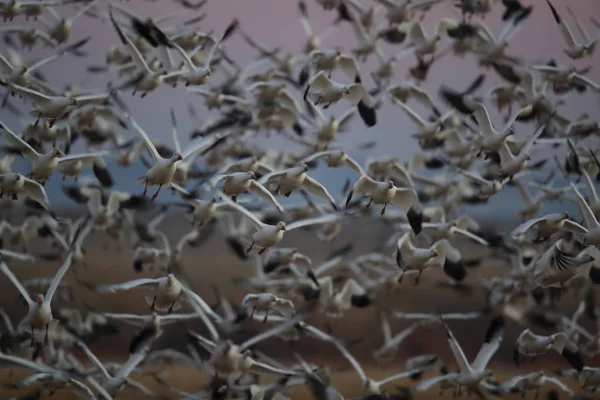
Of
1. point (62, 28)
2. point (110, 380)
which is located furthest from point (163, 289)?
point (62, 28)

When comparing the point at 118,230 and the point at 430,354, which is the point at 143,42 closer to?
the point at 118,230

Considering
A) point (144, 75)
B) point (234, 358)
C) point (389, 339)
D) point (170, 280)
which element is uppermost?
point (144, 75)

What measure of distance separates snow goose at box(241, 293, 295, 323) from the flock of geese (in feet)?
0.04

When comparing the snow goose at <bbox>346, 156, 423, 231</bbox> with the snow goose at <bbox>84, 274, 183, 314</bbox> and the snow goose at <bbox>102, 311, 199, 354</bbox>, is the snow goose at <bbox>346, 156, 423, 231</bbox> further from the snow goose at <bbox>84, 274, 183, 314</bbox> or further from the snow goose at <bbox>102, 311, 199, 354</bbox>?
the snow goose at <bbox>102, 311, 199, 354</bbox>

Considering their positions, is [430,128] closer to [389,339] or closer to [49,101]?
[389,339]

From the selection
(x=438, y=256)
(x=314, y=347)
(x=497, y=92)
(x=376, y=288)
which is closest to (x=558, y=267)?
(x=438, y=256)

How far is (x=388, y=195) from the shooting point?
4.46 metres

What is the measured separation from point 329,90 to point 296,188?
630 mm

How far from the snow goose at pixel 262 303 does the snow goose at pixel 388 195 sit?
0.68 meters

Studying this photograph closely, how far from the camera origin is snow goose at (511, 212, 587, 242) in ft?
14.2

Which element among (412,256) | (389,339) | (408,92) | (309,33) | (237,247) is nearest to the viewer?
(412,256)

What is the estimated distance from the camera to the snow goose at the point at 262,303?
4.35 meters

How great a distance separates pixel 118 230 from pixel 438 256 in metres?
2.24

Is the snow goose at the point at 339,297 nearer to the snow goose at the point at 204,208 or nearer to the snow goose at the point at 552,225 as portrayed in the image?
the snow goose at the point at 204,208
